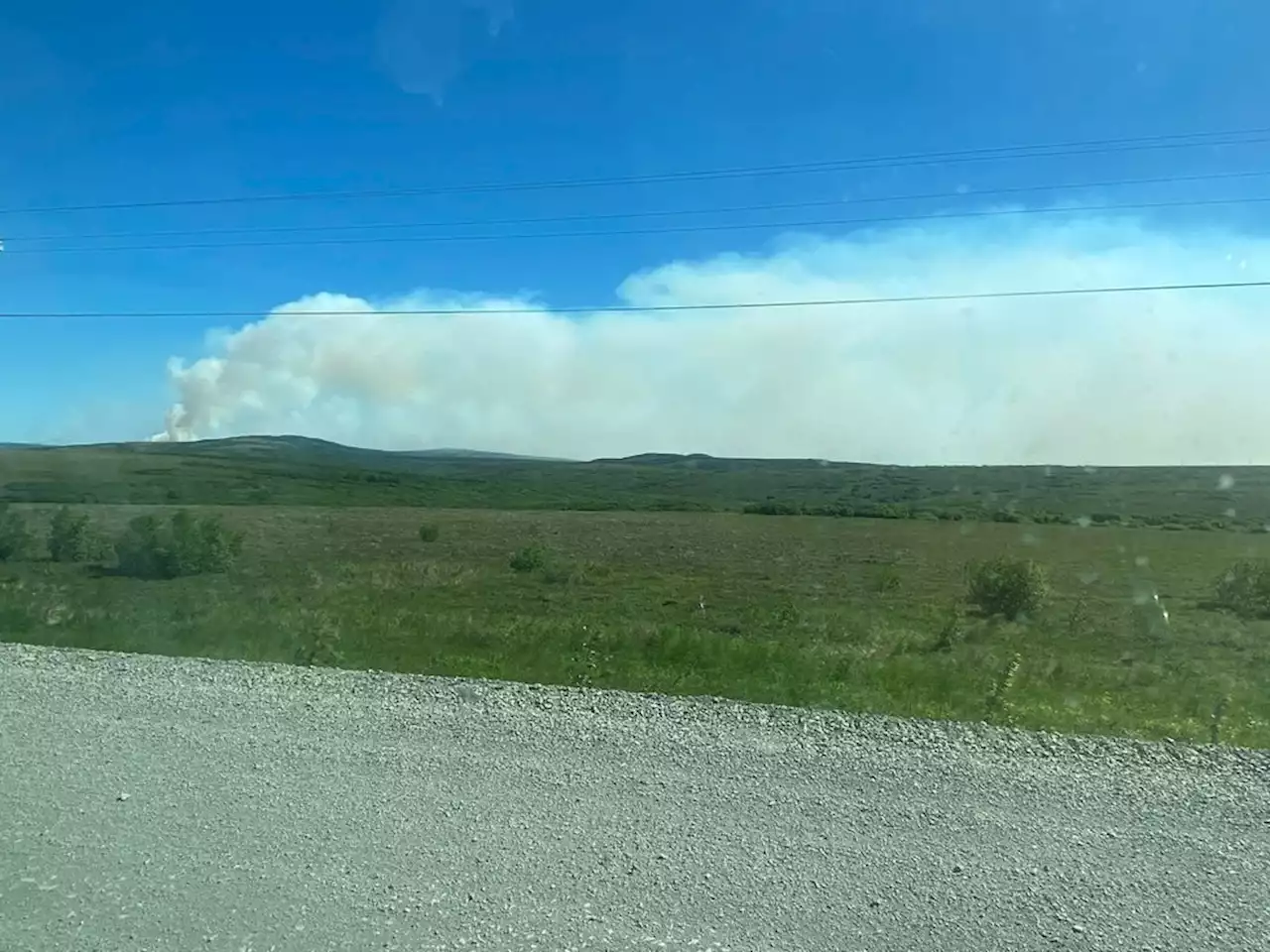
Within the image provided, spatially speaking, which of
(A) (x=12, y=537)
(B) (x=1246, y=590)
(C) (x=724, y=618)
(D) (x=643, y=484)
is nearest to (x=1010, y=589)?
(B) (x=1246, y=590)

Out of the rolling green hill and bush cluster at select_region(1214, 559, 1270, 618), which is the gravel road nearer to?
bush cluster at select_region(1214, 559, 1270, 618)

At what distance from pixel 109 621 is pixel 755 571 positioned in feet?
84.0

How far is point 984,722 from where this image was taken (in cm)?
842

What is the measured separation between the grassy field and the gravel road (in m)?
2.37

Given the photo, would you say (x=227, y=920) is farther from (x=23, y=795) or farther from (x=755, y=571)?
(x=755, y=571)

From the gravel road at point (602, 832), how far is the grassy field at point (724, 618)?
2374 millimetres

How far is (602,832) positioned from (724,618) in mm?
17779

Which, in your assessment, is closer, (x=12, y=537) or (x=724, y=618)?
(x=724, y=618)

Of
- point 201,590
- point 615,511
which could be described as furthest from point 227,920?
point 615,511

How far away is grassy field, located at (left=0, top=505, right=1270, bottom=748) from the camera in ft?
36.6

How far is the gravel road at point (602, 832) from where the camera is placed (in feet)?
14.4

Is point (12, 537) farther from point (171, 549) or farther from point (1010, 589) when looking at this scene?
point (1010, 589)

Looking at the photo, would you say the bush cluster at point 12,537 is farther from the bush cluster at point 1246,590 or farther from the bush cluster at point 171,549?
the bush cluster at point 1246,590

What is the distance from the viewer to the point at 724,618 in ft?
75.6
